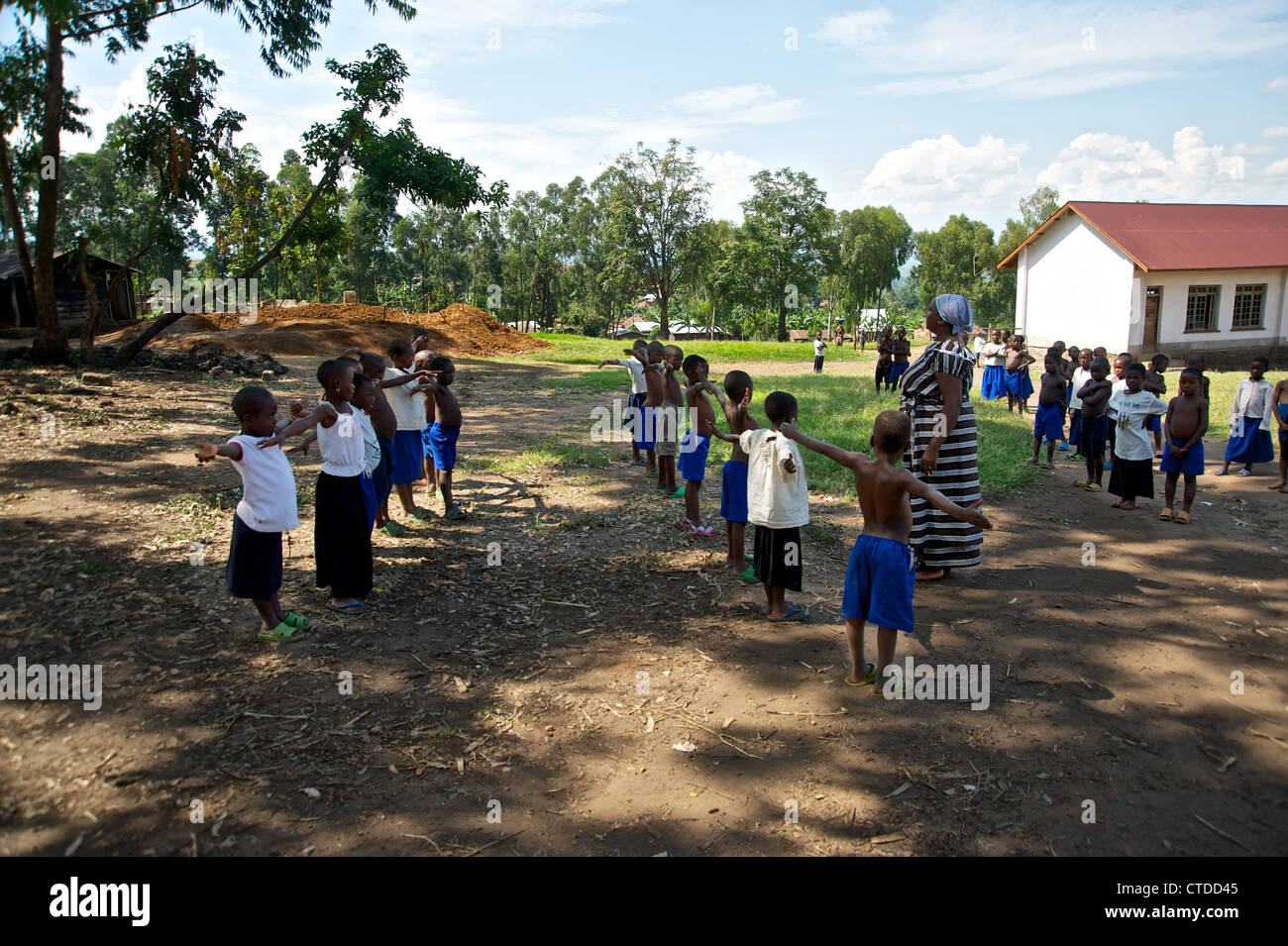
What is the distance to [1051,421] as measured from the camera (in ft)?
32.8

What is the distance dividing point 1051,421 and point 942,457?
5.09 metres

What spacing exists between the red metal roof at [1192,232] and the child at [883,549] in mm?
25286

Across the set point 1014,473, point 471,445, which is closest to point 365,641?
point 471,445

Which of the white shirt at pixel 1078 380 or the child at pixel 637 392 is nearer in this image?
the child at pixel 637 392

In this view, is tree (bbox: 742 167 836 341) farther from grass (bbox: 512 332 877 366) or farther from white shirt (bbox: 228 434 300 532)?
white shirt (bbox: 228 434 300 532)

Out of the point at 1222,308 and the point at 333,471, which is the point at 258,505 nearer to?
the point at 333,471

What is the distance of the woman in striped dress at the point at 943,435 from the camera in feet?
18.2

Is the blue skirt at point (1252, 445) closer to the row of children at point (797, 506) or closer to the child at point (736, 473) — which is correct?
the row of children at point (797, 506)

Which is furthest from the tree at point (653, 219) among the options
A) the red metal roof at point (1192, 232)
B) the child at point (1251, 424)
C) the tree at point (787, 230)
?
the child at point (1251, 424)

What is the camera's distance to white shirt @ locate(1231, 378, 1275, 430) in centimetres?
895

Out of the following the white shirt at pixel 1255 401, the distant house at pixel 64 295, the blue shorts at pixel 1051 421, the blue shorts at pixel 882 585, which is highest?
the distant house at pixel 64 295

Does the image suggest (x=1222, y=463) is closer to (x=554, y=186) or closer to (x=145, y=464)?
(x=145, y=464)

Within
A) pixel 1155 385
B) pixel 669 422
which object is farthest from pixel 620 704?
pixel 1155 385

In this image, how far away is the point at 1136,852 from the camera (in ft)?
10.2
